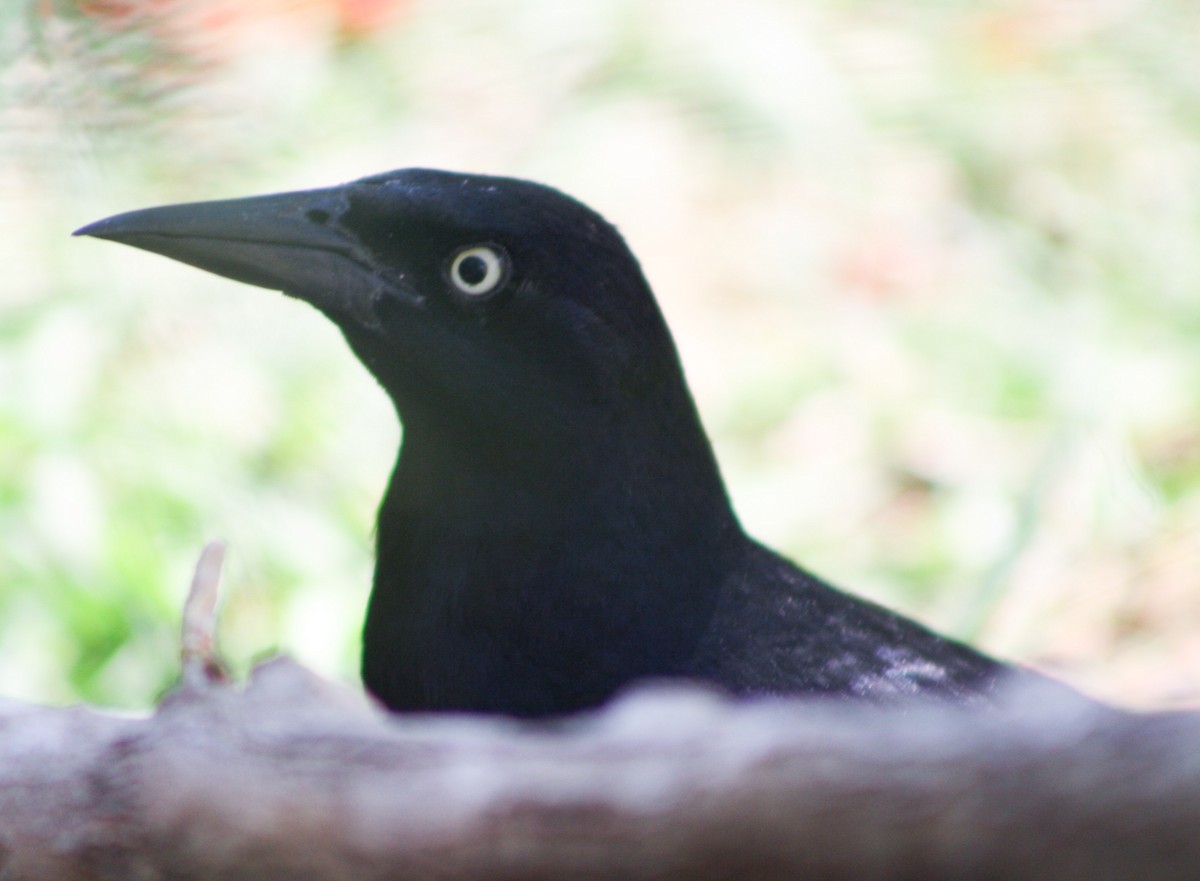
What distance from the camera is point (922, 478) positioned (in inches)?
186

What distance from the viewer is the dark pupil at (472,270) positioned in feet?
7.45

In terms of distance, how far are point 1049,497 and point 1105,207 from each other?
1.37 metres

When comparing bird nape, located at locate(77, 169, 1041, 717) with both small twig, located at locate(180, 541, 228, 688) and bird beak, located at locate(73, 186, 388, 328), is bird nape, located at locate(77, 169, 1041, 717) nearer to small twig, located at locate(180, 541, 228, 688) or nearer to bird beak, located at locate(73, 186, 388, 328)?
bird beak, located at locate(73, 186, 388, 328)

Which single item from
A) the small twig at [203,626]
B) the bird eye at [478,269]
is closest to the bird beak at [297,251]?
the bird eye at [478,269]

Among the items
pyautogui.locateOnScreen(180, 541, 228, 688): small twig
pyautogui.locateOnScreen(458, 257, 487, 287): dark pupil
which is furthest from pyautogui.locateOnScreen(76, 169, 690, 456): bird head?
pyautogui.locateOnScreen(180, 541, 228, 688): small twig

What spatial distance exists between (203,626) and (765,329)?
143 inches

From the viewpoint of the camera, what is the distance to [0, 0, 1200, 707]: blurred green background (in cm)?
347

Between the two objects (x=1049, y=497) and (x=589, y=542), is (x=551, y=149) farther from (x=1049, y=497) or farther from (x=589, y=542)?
(x=589, y=542)

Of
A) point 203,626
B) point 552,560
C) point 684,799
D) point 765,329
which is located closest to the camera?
point 684,799

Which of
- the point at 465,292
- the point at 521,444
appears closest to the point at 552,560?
the point at 521,444

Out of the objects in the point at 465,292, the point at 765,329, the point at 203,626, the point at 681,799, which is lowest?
the point at 681,799

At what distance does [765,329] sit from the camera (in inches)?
207

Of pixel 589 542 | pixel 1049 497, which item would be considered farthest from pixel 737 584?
pixel 1049 497

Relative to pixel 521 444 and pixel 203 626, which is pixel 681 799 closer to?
pixel 203 626
